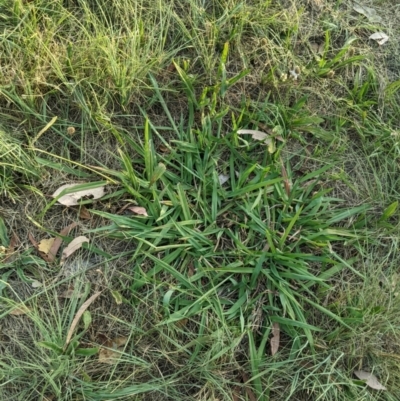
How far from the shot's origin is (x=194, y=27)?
219cm

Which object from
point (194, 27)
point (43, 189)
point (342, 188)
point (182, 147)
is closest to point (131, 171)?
point (182, 147)

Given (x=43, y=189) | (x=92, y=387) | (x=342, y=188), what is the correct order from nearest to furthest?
(x=92, y=387), (x=43, y=189), (x=342, y=188)

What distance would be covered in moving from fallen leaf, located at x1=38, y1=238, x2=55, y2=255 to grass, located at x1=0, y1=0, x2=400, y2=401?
37mm

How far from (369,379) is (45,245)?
1393mm

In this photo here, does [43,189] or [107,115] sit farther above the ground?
[107,115]

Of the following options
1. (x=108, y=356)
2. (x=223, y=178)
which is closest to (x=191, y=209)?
(x=223, y=178)

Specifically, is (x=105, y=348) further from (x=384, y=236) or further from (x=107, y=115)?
(x=384, y=236)

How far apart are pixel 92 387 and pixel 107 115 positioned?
3.52 ft

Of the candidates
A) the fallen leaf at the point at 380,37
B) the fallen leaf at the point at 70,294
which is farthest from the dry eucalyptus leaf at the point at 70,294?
the fallen leaf at the point at 380,37

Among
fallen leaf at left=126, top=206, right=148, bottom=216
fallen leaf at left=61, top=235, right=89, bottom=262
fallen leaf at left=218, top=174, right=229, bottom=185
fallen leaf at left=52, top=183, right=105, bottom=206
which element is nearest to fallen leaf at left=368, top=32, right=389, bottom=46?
fallen leaf at left=218, top=174, right=229, bottom=185

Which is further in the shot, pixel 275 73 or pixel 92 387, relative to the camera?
pixel 275 73

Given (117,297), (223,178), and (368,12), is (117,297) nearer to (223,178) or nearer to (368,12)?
(223,178)

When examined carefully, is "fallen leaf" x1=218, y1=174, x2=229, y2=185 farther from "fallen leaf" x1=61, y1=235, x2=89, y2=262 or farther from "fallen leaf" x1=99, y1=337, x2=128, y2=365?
"fallen leaf" x1=99, y1=337, x2=128, y2=365

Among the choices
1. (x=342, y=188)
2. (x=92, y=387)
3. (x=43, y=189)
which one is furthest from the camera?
(x=342, y=188)
